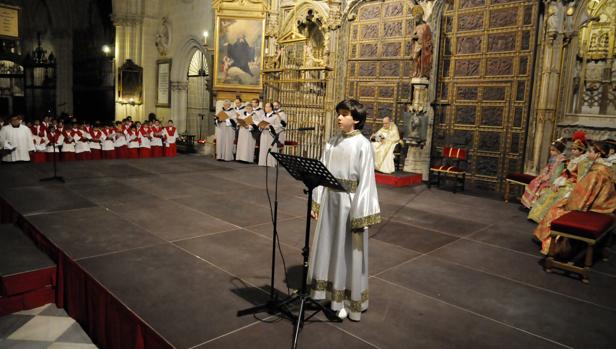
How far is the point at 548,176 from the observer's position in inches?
296

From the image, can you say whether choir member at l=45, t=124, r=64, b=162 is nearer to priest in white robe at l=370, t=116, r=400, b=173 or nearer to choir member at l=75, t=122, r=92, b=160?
choir member at l=75, t=122, r=92, b=160

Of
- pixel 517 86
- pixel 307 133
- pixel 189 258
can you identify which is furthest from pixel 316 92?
pixel 189 258

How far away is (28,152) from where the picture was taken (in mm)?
10922

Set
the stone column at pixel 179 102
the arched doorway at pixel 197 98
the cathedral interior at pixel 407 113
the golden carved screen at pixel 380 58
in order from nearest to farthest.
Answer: the cathedral interior at pixel 407 113
the golden carved screen at pixel 380 58
the arched doorway at pixel 197 98
the stone column at pixel 179 102

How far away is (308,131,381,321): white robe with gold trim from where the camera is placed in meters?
3.37

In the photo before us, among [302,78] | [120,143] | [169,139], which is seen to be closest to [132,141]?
[120,143]

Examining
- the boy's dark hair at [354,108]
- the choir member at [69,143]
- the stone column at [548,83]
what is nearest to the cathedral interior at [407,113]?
the stone column at [548,83]

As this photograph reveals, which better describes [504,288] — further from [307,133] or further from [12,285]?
[307,133]

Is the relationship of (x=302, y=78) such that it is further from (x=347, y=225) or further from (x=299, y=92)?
(x=347, y=225)

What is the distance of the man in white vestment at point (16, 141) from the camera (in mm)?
10414

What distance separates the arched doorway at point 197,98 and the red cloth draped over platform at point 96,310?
42.7 feet

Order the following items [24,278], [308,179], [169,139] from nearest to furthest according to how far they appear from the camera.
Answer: [308,179] → [24,278] → [169,139]

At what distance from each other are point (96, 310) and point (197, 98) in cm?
1524

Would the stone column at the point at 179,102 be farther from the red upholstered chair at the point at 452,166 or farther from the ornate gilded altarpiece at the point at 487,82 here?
the red upholstered chair at the point at 452,166
